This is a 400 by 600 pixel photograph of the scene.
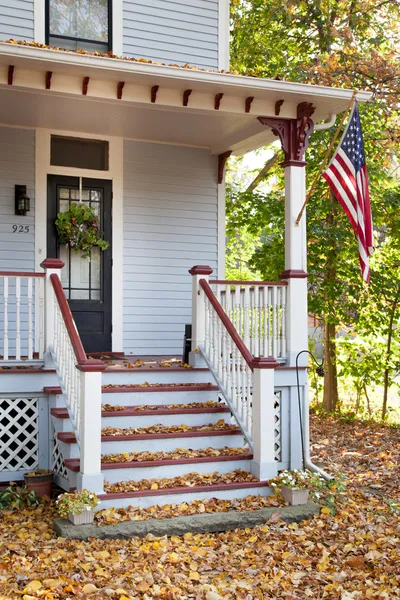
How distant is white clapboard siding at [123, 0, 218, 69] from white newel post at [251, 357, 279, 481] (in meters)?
4.77

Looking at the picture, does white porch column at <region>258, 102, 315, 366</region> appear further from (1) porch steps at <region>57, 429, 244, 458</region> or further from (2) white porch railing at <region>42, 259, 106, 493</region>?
(2) white porch railing at <region>42, 259, 106, 493</region>

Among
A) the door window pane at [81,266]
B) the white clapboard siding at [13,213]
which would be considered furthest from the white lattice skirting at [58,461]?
the door window pane at [81,266]

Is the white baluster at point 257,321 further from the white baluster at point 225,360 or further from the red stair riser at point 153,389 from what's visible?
the red stair riser at point 153,389

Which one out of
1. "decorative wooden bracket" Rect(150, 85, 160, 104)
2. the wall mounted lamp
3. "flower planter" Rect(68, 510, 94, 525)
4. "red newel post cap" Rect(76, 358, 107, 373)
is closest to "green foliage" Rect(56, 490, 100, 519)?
"flower planter" Rect(68, 510, 94, 525)

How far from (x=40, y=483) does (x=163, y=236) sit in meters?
4.05

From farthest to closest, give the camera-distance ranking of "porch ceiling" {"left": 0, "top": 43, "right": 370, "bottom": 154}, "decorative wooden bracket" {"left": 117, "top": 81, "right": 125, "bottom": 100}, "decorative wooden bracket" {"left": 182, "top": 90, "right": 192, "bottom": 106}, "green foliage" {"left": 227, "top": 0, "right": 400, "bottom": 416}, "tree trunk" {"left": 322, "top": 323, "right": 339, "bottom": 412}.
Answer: "tree trunk" {"left": 322, "top": 323, "right": 339, "bottom": 412}
"green foliage" {"left": 227, "top": 0, "right": 400, "bottom": 416}
"decorative wooden bracket" {"left": 182, "top": 90, "right": 192, "bottom": 106}
"decorative wooden bracket" {"left": 117, "top": 81, "right": 125, "bottom": 100}
"porch ceiling" {"left": 0, "top": 43, "right": 370, "bottom": 154}

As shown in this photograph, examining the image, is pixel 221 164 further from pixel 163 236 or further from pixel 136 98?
pixel 136 98

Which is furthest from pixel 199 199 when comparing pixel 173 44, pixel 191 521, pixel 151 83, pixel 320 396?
pixel 320 396

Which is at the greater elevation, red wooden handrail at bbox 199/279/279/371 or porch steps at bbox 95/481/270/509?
red wooden handrail at bbox 199/279/279/371

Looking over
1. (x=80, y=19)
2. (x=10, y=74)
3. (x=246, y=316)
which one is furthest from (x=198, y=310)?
(x=80, y=19)

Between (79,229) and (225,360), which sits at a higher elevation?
(79,229)

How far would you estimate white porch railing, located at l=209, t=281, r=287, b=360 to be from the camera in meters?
7.89

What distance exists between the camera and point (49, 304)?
284 inches

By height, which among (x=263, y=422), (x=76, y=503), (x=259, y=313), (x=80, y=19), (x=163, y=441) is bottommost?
(x=76, y=503)
